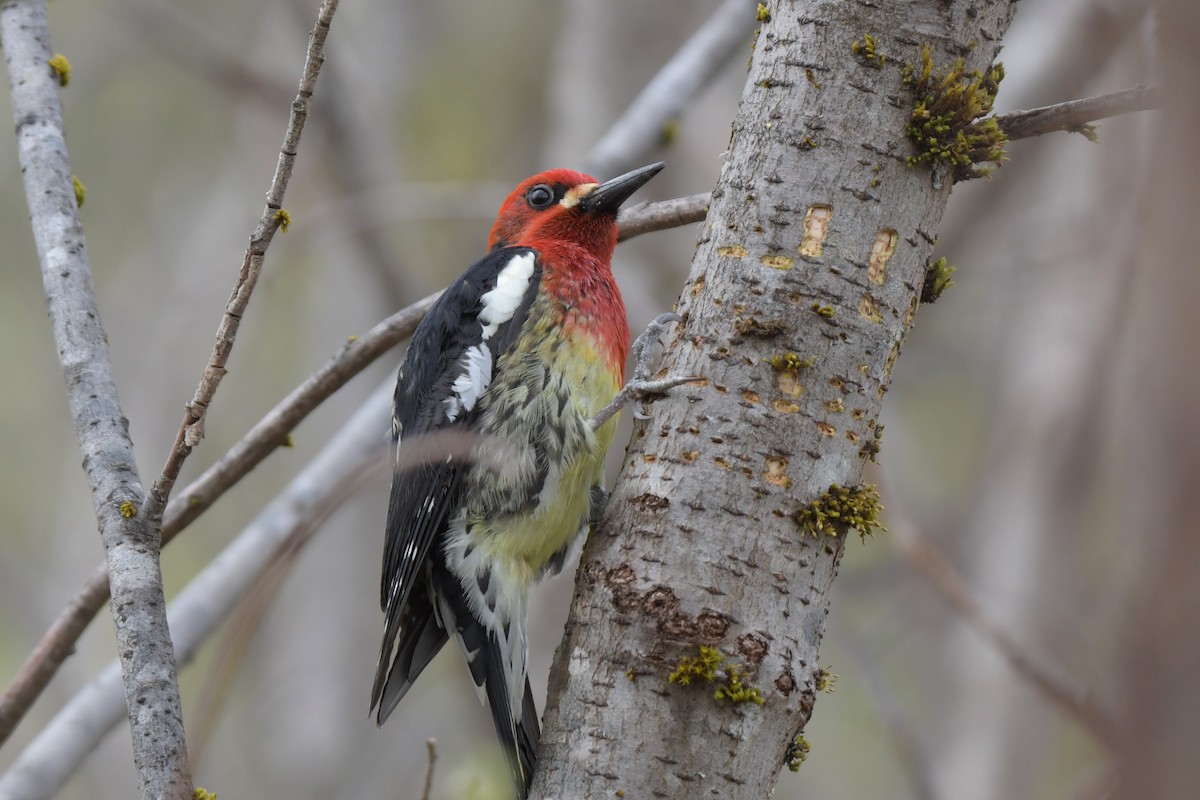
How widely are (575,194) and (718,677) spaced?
221 centimetres

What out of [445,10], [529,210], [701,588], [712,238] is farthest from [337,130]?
[701,588]

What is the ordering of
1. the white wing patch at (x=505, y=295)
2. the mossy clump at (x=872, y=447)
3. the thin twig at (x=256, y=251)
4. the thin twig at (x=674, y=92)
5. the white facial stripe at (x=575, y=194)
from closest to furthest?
1. the thin twig at (x=256, y=251)
2. the mossy clump at (x=872, y=447)
3. the white wing patch at (x=505, y=295)
4. the white facial stripe at (x=575, y=194)
5. the thin twig at (x=674, y=92)

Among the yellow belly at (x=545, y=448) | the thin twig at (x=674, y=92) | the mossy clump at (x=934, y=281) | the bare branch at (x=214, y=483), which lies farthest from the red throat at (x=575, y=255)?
the mossy clump at (x=934, y=281)

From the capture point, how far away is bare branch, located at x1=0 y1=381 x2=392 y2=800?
8.91ft

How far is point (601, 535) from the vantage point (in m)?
2.19

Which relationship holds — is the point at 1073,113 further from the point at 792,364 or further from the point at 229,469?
the point at 229,469

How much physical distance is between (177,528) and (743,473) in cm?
136

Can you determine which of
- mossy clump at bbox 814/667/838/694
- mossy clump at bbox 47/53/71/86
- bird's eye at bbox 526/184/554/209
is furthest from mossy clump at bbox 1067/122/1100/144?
mossy clump at bbox 47/53/71/86

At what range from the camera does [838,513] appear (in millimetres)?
2043

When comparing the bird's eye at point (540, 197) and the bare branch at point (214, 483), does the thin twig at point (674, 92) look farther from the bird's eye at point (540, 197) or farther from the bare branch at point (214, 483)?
the bare branch at point (214, 483)

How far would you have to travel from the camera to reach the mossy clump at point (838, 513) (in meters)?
2.03

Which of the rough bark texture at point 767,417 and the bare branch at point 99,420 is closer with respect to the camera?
the bare branch at point 99,420

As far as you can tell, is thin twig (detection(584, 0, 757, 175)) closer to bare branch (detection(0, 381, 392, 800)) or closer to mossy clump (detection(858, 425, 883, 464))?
bare branch (detection(0, 381, 392, 800))

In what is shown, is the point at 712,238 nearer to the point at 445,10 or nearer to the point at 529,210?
the point at 529,210
